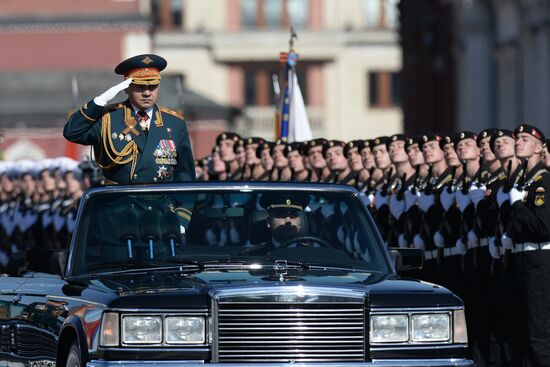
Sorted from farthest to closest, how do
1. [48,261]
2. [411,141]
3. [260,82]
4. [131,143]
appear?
[260,82] < [411,141] < [131,143] < [48,261]

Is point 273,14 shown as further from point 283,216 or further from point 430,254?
point 283,216

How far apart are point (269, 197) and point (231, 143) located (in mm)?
10386

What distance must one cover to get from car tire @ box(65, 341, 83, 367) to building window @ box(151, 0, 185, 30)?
282 ft

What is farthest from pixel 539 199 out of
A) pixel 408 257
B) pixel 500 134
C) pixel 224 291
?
pixel 224 291

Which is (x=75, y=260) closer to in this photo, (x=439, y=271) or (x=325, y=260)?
(x=325, y=260)

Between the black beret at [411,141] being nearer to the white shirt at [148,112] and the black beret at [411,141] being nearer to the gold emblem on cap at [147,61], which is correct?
the white shirt at [148,112]

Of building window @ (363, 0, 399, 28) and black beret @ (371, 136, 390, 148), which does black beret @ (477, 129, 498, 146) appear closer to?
black beret @ (371, 136, 390, 148)

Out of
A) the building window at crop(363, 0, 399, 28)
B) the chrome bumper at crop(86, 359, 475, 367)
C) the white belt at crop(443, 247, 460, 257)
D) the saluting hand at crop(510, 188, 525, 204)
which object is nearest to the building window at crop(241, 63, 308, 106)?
the building window at crop(363, 0, 399, 28)

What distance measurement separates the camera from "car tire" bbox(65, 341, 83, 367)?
37.3 feet

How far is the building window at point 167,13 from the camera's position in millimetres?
97675

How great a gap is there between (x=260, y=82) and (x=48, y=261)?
86.5 meters

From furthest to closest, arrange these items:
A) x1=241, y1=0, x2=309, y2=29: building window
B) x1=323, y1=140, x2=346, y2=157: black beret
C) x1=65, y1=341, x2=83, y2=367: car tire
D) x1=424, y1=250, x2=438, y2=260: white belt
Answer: x1=241, y1=0, x2=309, y2=29: building window < x1=323, y1=140, x2=346, y2=157: black beret < x1=424, y1=250, x2=438, y2=260: white belt < x1=65, y1=341, x2=83, y2=367: car tire

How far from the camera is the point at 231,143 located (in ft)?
75.1

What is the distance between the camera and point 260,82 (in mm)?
98562
